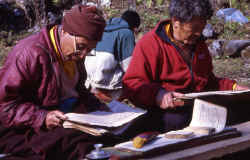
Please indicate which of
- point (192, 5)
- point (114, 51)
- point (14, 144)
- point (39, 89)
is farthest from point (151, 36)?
point (114, 51)

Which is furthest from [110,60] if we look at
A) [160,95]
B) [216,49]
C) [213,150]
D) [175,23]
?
[216,49]

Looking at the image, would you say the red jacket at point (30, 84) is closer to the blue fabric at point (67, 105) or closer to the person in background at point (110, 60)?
the blue fabric at point (67, 105)

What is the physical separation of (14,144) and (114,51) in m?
3.18

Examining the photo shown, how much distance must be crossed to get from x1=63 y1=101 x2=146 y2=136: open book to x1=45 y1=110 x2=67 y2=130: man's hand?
0.04 meters

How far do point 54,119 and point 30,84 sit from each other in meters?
0.32

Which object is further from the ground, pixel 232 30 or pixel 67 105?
pixel 67 105

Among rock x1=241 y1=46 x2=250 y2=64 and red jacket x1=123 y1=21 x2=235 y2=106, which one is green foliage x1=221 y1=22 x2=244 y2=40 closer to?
rock x1=241 y1=46 x2=250 y2=64

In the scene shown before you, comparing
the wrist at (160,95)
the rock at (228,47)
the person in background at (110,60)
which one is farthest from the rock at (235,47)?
the wrist at (160,95)

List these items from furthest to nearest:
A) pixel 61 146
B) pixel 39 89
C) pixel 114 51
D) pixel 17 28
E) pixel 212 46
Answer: pixel 17 28 → pixel 212 46 → pixel 114 51 → pixel 39 89 → pixel 61 146

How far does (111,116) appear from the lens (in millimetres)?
2691

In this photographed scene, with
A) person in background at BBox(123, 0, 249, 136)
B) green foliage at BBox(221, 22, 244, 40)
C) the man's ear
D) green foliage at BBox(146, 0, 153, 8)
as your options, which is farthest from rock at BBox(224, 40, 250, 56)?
the man's ear

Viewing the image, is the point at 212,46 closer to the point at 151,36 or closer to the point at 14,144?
the point at 151,36

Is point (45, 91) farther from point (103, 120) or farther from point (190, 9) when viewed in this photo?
point (190, 9)

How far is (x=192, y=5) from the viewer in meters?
3.24
